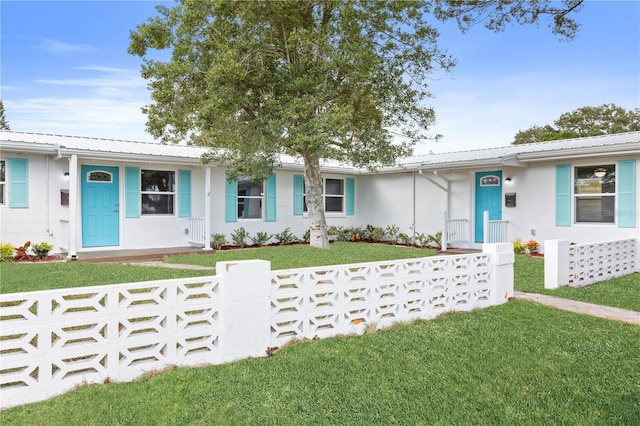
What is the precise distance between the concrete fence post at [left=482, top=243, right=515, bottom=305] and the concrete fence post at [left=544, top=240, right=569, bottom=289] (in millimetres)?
1282

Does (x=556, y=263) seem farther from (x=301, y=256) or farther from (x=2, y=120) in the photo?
(x=2, y=120)

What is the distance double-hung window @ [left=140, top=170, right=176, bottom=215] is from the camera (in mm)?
11289

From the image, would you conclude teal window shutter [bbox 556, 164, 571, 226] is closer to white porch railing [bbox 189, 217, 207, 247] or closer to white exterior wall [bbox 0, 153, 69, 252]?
white porch railing [bbox 189, 217, 207, 247]

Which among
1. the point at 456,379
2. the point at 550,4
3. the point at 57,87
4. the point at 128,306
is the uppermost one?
the point at 57,87

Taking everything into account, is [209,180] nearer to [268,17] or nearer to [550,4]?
[268,17]

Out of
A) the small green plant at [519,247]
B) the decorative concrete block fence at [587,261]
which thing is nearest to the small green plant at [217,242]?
the small green plant at [519,247]

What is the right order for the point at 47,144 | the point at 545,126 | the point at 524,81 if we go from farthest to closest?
the point at 545,126 < the point at 524,81 < the point at 47,144

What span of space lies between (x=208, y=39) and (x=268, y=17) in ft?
4.99

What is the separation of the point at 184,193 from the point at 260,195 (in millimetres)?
2337

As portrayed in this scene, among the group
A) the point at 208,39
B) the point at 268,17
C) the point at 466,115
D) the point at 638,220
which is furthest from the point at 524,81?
the point at 208,39

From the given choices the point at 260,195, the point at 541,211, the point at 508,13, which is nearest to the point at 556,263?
the point at 508,13

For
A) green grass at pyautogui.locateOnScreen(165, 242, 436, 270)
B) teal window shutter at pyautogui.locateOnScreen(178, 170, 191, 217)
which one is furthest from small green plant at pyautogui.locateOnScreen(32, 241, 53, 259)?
teal window shutter at pyautogui.locateOnScreen(178, 170, 191, 217)

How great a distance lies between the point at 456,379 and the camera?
3334mm

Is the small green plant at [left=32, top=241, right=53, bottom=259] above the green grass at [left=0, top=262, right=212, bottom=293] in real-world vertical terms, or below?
above
